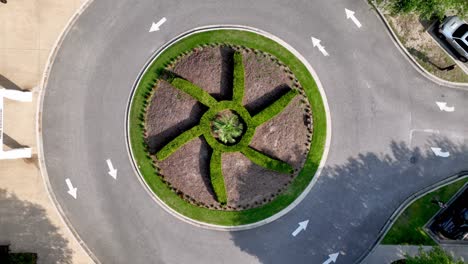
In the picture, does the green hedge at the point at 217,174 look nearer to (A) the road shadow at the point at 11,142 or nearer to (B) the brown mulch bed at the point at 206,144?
(B) the brown mulch bed at the point at 206,144

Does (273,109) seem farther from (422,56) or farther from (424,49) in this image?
(424,49)

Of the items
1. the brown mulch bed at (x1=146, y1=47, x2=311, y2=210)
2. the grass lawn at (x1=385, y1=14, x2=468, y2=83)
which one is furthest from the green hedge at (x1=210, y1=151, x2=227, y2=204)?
the grass lawn at (x1=385, y1=14, x2=468, y2=83)

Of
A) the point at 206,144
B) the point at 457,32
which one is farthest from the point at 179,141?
the point at 457,32

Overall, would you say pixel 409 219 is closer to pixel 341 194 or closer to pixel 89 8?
pixel 341 194

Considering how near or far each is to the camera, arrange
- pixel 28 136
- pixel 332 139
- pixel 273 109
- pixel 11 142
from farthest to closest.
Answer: pixel 332 139 < pixel 28 136 < pixel 11 142 < pixel 273 109

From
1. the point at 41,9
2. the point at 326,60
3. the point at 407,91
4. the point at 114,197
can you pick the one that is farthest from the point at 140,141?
the point at 407,91

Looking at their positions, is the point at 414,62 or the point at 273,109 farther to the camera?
the point at 414,62
